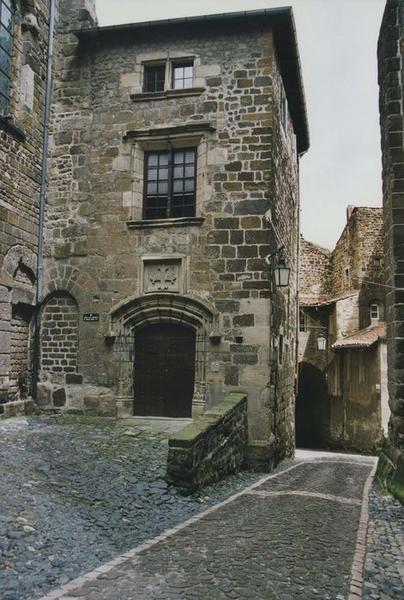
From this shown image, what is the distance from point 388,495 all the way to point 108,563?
14.0 feet

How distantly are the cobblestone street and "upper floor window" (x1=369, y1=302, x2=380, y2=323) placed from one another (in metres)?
15.8

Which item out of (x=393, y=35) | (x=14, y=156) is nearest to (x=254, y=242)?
(x=393, y=35)

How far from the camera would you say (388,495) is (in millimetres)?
7215

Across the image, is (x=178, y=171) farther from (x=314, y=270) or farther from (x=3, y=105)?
(x=314, y=270)

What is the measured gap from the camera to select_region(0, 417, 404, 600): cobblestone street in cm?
402

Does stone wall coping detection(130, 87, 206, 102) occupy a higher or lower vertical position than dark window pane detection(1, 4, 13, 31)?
lower

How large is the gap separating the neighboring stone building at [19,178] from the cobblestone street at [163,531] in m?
1.84

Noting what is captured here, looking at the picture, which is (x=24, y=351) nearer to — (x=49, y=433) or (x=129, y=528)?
(x=49, y=433)

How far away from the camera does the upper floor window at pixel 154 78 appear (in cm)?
1067

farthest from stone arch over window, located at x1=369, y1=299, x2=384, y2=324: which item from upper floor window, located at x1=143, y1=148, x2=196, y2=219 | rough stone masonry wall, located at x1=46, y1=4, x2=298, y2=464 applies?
upper floor window, located at x1=143, y1=148, x2=196, y2=219

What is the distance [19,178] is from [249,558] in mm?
7852

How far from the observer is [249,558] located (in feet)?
14.9

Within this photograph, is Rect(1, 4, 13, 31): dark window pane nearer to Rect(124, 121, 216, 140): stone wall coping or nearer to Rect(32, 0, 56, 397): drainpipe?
Rect(32, 0, 56, 397): drainpipe

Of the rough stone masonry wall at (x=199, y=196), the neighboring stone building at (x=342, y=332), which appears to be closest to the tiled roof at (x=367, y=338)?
the neighboring stone building at (x=342, y=332)
